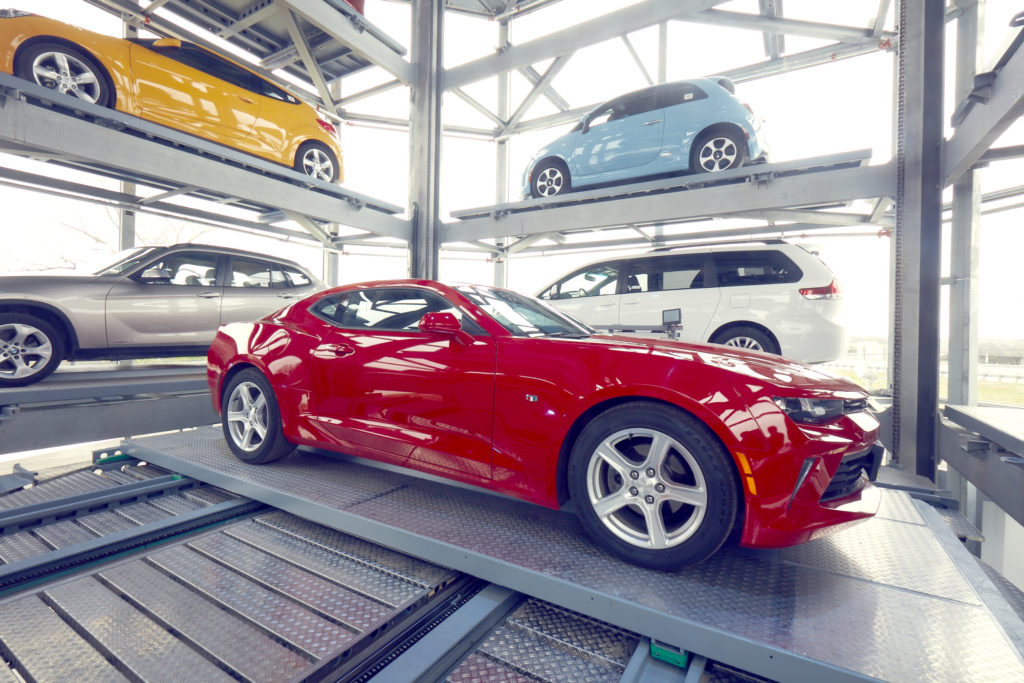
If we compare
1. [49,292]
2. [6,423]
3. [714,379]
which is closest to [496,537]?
[714,379]

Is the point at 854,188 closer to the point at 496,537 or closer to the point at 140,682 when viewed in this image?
the point at 496,537

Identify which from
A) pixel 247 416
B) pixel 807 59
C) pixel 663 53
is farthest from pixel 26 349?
pixel 807 59

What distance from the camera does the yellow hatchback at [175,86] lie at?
3293 millimetres

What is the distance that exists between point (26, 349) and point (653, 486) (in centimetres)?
451

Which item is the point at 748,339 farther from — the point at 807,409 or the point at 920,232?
the point at 807,409

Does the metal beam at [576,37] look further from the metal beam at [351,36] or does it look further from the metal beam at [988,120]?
the metal beam at [988,120]

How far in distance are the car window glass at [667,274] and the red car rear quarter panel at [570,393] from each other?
346cm

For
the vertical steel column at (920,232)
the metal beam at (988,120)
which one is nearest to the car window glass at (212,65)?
the metal beam at (988,120)

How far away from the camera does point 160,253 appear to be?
4.41 metres

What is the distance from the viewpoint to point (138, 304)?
4109 millimetres

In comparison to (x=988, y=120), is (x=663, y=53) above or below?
above

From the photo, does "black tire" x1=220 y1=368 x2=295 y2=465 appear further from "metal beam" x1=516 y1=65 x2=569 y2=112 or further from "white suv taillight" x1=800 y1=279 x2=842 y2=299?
"metal beam" x1=516 y1=65 x2=569 y2=112

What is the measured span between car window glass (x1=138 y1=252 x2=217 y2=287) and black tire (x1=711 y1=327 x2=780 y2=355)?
5.43 m

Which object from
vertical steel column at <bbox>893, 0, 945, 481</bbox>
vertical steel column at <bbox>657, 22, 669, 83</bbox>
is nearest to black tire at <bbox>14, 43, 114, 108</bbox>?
vertical steel column at <bbox>893, 0, 945, 481</bbox>
